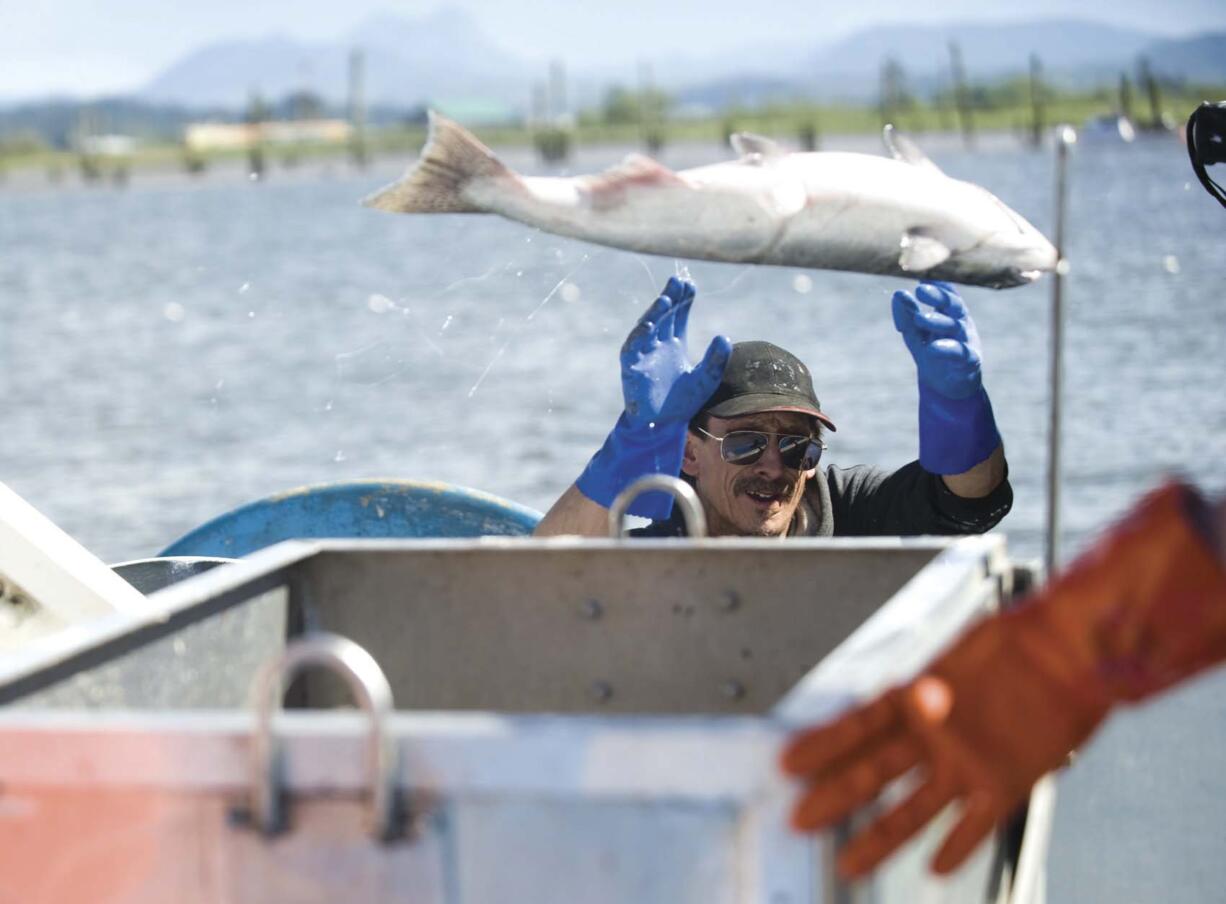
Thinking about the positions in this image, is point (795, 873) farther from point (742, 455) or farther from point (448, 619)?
point (742, 455)

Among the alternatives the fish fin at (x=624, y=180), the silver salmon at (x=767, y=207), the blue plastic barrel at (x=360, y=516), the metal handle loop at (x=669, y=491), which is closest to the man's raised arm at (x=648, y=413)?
the blue plastic barrel at (x=360, y=516)

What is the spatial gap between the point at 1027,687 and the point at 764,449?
2744 millimetres

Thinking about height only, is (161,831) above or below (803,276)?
above

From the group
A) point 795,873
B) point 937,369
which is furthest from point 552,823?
point 937,369

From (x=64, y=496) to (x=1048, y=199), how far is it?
20324 mm

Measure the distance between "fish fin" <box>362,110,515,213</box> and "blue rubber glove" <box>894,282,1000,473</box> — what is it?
127 centimetres

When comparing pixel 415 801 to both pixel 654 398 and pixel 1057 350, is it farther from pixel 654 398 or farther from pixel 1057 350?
pixel 654 398

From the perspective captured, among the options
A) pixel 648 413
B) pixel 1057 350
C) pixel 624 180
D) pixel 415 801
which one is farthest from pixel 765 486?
pixel 415 801

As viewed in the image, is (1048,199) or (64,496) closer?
(64,496)

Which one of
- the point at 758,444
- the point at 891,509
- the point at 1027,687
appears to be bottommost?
the point at 891,509

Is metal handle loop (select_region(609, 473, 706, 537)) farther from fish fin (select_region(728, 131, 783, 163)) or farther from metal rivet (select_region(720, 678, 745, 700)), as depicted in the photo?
fish fin (select_region(728, 131, 783, 163))

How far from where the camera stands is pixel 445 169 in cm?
295

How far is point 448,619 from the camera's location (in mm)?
2670

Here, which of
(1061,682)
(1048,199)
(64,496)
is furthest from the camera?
(1048,199)
